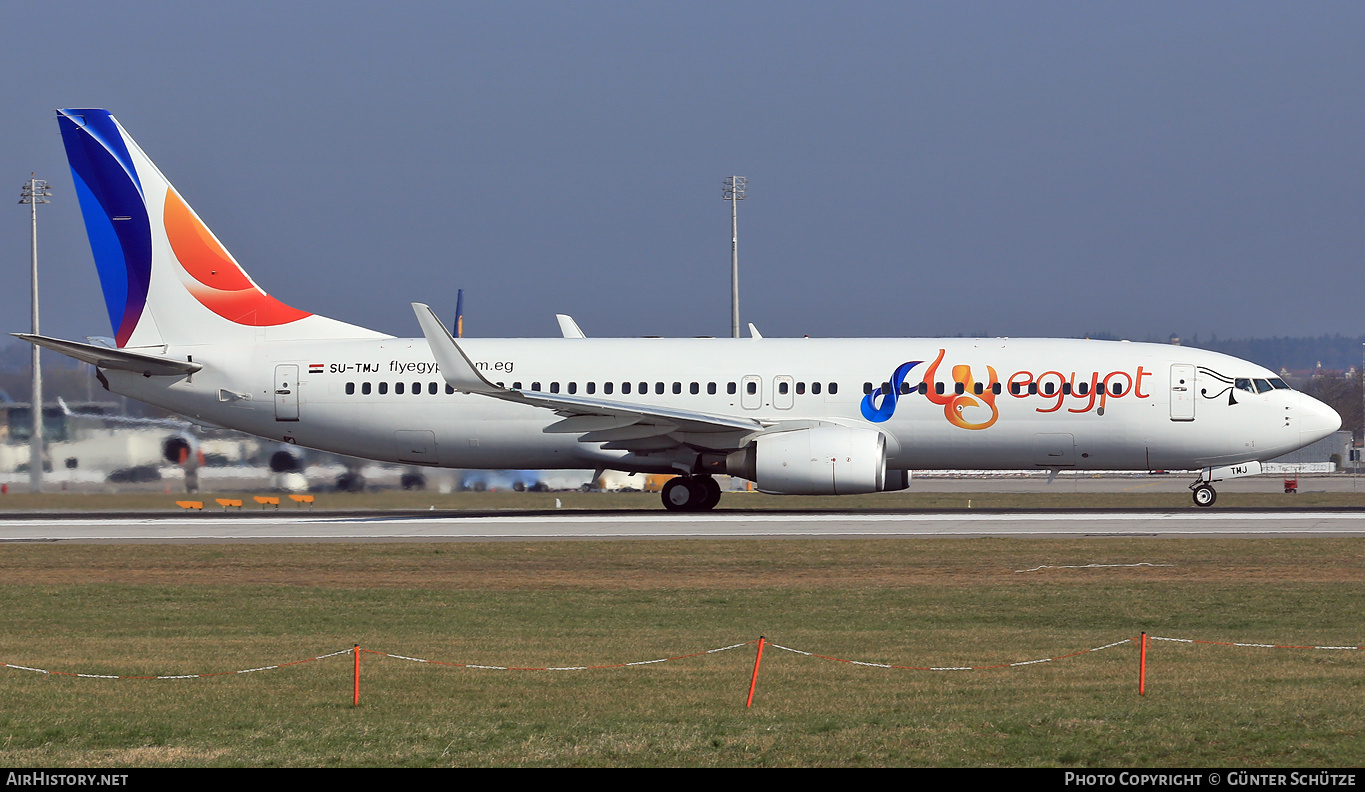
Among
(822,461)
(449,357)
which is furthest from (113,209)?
(822,461)

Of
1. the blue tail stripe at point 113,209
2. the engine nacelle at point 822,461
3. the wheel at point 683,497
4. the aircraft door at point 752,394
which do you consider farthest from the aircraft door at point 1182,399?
the blue tail stripe at point 113,209

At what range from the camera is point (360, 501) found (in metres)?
39.6

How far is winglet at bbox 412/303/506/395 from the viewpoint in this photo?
31.2 metres

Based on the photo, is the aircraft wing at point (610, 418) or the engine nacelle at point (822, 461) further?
the engine nacelle at point (822, 461)

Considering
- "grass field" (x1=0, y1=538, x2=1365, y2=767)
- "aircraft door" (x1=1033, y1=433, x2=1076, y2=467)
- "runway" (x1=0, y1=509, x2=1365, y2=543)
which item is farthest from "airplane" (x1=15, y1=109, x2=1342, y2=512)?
"grass field" (x1=0, y1=538, x2=1365, y2=767)

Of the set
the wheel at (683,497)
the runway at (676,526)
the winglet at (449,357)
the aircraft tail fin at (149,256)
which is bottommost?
the runway at (676,526)

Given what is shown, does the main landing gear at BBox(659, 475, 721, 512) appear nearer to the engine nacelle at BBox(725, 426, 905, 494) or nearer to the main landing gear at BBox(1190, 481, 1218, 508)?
the engine nacelle at BBox(725, 426, 905, 494)

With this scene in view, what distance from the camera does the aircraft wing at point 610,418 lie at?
31.5 m

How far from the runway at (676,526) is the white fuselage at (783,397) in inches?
62.4

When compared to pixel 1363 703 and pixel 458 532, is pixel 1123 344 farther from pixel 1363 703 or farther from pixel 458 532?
pixel 1363 703

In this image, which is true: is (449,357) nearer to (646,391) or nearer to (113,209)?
(646,391)

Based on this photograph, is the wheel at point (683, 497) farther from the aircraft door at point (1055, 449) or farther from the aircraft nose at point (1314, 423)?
the aircraft nose at point (1314, 423)

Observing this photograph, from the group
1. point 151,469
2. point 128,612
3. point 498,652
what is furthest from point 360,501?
point 498,652

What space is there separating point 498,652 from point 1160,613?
328 inches
